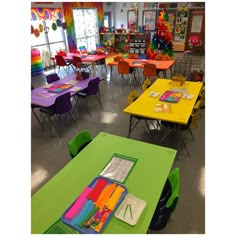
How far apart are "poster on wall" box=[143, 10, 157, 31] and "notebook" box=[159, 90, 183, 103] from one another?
8.75 m

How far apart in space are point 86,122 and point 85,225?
2976mm

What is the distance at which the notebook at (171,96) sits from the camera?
10.3 ft

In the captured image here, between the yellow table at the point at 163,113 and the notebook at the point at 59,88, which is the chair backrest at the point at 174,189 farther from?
the notebook at the point at 59,88

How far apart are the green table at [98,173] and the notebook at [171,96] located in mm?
1344

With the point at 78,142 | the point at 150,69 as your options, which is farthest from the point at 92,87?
the point at 78,142

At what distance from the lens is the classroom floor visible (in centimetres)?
216

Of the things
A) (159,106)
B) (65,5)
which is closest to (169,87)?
(159,106)

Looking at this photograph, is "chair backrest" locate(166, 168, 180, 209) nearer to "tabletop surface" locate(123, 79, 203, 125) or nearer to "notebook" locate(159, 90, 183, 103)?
"tabletop surface" locate(123, 79, 203, 125)

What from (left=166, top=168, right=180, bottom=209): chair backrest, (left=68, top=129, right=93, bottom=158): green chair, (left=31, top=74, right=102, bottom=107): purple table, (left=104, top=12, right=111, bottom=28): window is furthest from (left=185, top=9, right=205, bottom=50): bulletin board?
(left=166, top=168, right=180, bottom=209): chair backrest

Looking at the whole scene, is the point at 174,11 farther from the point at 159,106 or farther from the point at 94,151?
the point at 94,151

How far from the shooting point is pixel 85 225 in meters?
1.29

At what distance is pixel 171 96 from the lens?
3.31 m

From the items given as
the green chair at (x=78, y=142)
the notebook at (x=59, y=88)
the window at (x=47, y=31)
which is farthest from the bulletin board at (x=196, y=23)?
the green chair at (x=78, y=142)

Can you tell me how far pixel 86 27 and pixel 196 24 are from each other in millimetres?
5742
